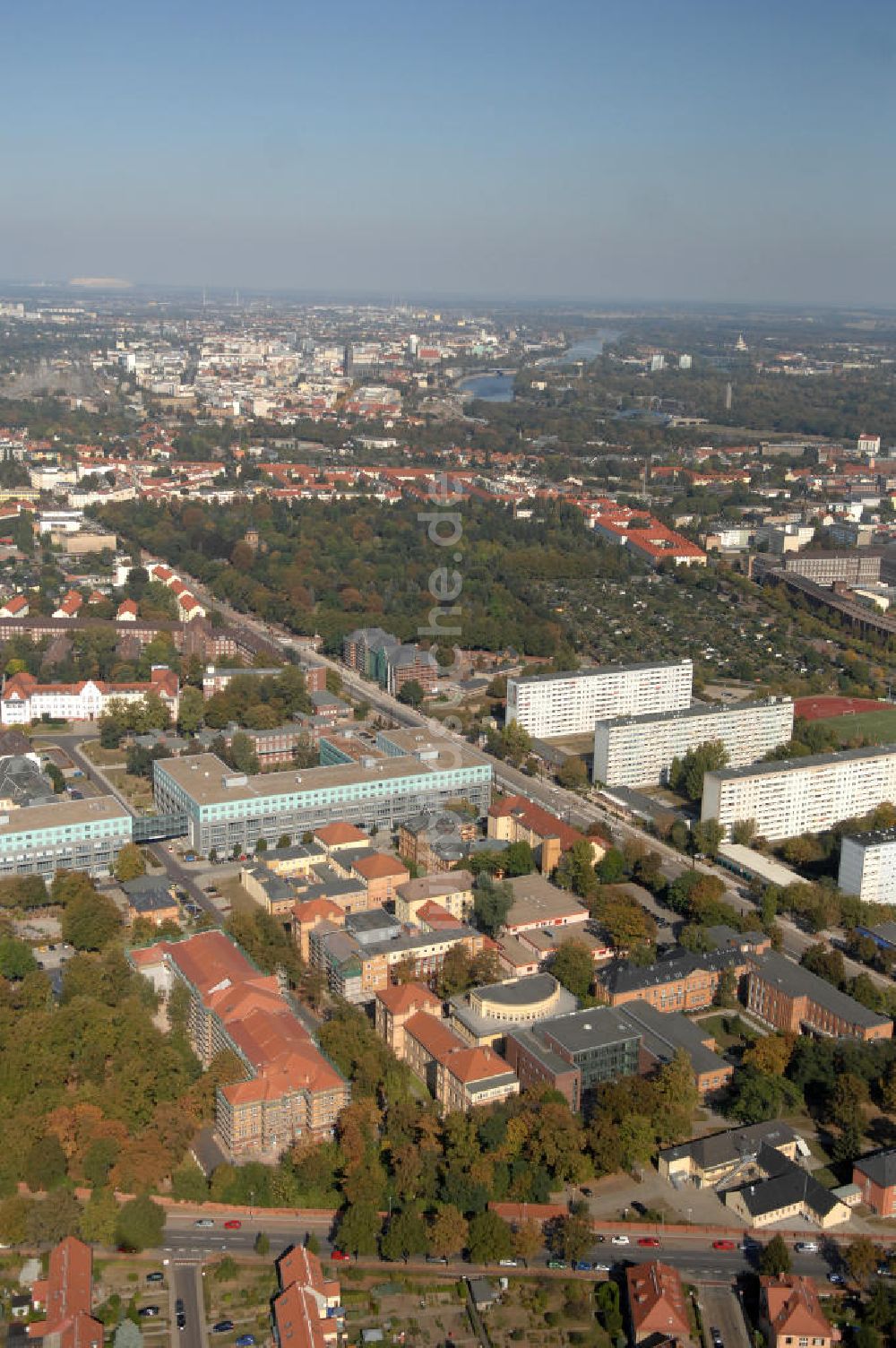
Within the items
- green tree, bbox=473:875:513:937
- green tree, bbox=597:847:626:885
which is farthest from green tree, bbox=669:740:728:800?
green tree, bbox=473:875:513:937

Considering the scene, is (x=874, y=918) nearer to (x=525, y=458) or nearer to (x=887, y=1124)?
(x=887, y=1124)

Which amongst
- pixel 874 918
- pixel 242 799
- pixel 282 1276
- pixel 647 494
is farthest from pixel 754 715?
pixel 647 494

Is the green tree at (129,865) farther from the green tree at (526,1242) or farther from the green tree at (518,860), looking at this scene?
the green tree at (526,1242)

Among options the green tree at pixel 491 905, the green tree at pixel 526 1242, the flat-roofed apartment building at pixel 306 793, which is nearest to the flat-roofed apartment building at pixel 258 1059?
the green tree at pixel 526 1242

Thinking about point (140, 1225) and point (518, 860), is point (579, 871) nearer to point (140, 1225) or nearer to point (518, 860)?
point (518, 860)

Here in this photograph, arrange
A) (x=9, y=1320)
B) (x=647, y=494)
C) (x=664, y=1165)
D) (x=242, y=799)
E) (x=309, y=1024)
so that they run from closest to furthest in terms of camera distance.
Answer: (x=9, y=1320) → (x=664, y=1165) → (x=309, y=1024) → (x=242, y=799) → (x=647, y=494)

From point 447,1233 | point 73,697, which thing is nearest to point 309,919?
point 447,1233
